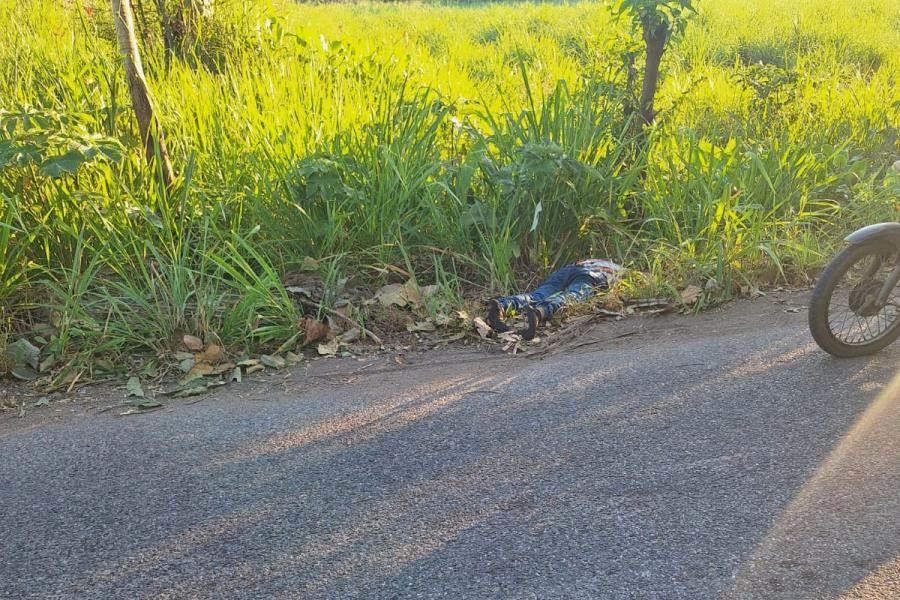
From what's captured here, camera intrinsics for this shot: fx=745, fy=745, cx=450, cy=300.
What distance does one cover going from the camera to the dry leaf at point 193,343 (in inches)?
111

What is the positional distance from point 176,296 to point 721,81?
4.84 m

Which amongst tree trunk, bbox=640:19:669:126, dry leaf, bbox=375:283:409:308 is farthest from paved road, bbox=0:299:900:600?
tree trunk, bbox=640:19:669:126

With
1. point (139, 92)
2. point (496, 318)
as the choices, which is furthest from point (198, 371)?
point (139, 92)

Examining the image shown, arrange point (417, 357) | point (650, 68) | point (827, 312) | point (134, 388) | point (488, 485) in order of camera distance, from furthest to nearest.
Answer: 1. point (650, 68)
2. point (417, 357)
3. point (134, 388)
4. point (827, 312)
5. point (488, 485)

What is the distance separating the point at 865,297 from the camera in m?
2.59

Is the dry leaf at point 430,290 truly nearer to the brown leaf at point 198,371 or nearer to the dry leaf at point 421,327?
the dry leaf at point 421,327

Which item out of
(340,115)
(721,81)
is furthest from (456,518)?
(721,81)

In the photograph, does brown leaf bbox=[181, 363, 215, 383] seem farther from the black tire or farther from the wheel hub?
the wheel hub

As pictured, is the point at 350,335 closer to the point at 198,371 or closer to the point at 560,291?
the point at 198,371

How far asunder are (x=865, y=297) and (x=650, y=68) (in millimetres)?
2046

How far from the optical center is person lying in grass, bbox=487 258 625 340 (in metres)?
3.04

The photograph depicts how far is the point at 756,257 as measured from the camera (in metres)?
3.44

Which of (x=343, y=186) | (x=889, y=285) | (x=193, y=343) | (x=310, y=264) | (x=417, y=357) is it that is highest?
(x=343, y=186)

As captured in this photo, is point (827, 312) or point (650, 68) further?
point (650, 68)
